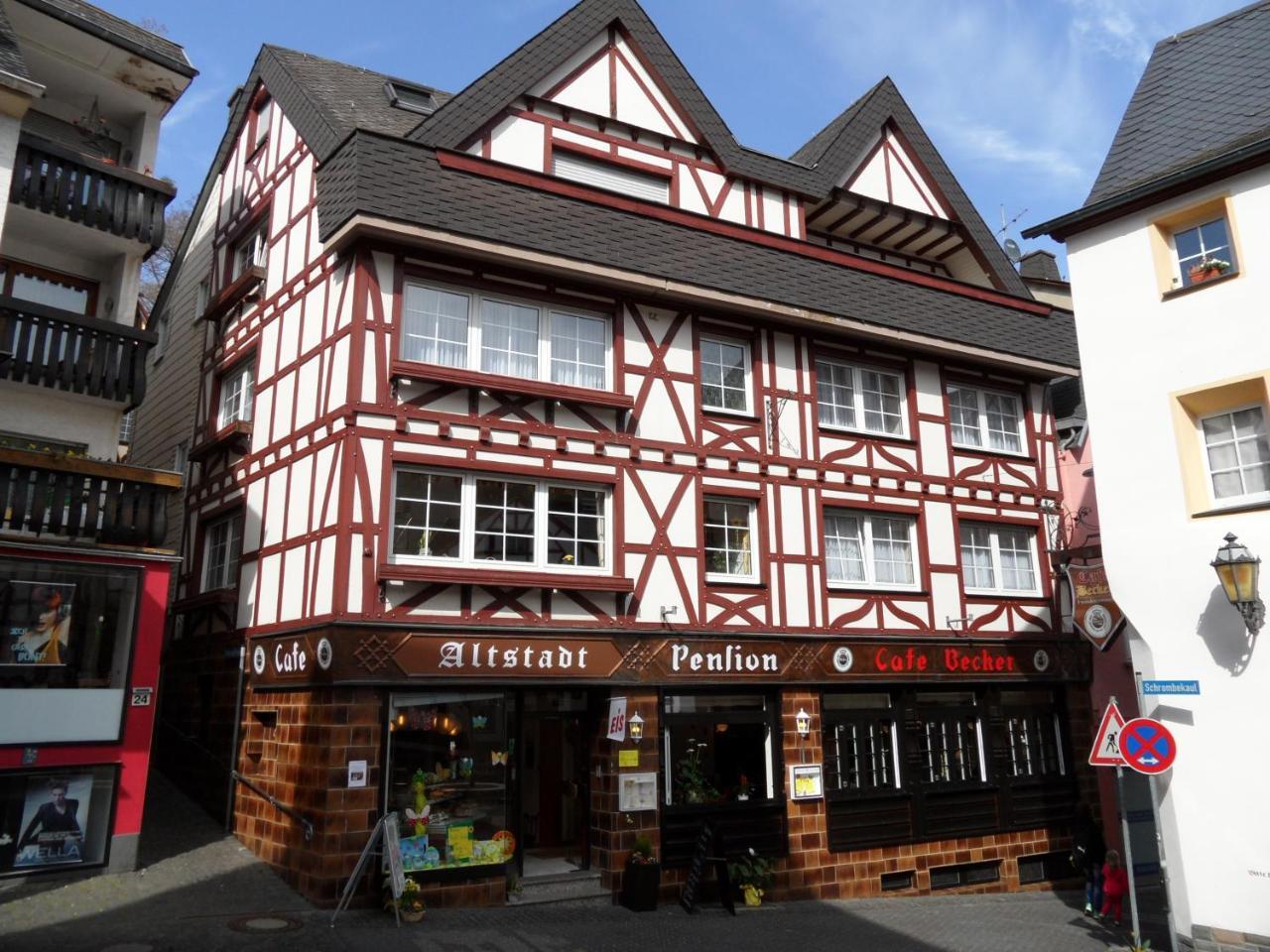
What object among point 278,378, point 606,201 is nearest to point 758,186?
point 606,201

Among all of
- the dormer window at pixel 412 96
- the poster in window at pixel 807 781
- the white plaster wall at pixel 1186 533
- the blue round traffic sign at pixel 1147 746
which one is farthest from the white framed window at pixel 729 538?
the dormer window at pixel 412 96

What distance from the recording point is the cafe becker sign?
12.0 metres

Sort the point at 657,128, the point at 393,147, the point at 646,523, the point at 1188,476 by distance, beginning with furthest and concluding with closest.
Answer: the point at 657,128
the point at 646,523
the point at 393,147
the point at 1188,476

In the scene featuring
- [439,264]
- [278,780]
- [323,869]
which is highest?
[439,264]

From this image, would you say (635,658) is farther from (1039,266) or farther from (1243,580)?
(1039,266)

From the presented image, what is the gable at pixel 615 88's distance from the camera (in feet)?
52.1

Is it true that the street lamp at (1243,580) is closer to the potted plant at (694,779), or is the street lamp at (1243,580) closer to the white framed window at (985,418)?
the potted plant at (694,779)

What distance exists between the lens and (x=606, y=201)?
14875 millimetres

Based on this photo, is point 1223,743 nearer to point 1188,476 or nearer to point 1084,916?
point 1188,476

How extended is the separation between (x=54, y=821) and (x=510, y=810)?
516 centimetres

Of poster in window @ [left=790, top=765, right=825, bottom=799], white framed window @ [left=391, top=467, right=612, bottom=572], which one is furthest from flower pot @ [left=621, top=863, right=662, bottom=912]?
white framed window @ [left=391, top=467, right=612, bottom=572]

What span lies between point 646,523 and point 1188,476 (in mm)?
6697

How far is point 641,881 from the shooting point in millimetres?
12844

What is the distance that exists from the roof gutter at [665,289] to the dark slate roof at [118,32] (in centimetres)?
444
